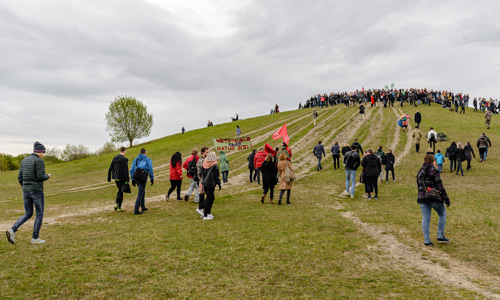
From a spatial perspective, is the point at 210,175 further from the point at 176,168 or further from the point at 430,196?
the point at 430,196

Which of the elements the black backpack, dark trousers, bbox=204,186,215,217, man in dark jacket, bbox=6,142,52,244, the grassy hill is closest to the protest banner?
the grassy hill

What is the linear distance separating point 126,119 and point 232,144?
50792mm

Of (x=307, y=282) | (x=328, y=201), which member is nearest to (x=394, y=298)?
(x=307, y=282)

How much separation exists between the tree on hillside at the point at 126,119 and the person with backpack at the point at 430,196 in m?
68.6

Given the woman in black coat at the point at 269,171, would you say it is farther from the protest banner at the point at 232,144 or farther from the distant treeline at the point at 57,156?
the distant treeline at the point at 57,156

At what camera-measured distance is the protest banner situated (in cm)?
2395

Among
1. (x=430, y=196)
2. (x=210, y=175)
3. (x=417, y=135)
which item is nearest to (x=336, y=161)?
(x=417, y=135)

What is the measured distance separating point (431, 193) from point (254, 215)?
5.72m

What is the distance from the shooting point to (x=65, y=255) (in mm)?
6797

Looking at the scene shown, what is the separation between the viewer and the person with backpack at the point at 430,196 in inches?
299

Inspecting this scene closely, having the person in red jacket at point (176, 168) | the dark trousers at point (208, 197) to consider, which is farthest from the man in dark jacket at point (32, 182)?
the person in red jacket at point (176, 168)

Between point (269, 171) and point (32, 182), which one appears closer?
point (32, 182)

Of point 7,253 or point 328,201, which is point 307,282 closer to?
point 7,253

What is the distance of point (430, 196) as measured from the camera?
25.0 feet
